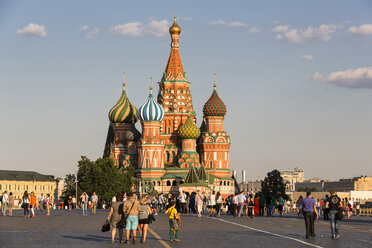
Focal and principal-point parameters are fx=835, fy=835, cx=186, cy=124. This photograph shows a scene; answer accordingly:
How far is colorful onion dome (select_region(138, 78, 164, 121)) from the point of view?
12562 centimetres

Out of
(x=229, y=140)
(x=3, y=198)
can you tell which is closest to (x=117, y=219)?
(x=3, y=198)

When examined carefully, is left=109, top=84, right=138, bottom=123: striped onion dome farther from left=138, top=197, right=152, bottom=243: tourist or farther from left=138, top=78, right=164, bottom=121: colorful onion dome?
left=138, top=197, right=152, bottom=243: tourist

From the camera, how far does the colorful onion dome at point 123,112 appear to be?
13388 centimetres

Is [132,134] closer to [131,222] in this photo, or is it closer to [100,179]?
[100,179]

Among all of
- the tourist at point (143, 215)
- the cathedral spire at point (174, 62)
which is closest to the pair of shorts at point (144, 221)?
the tourist at point (143, 215)

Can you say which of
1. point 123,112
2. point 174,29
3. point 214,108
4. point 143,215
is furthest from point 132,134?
point 143,215

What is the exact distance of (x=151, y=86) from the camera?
130750 millimetres

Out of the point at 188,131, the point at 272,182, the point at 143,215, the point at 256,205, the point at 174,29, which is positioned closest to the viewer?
the point at 143,215

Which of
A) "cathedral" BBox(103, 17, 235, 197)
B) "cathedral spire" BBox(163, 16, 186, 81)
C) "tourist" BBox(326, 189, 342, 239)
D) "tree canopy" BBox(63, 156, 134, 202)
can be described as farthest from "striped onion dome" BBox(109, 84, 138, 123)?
"tourist" BBox(326, 189, 342, 239)

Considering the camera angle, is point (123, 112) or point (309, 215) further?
point (123, 112)

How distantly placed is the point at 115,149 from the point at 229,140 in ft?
60.0

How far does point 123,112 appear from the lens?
134125 millimetres

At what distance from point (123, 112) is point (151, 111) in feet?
32.5

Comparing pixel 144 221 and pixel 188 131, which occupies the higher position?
pixel 188 131
